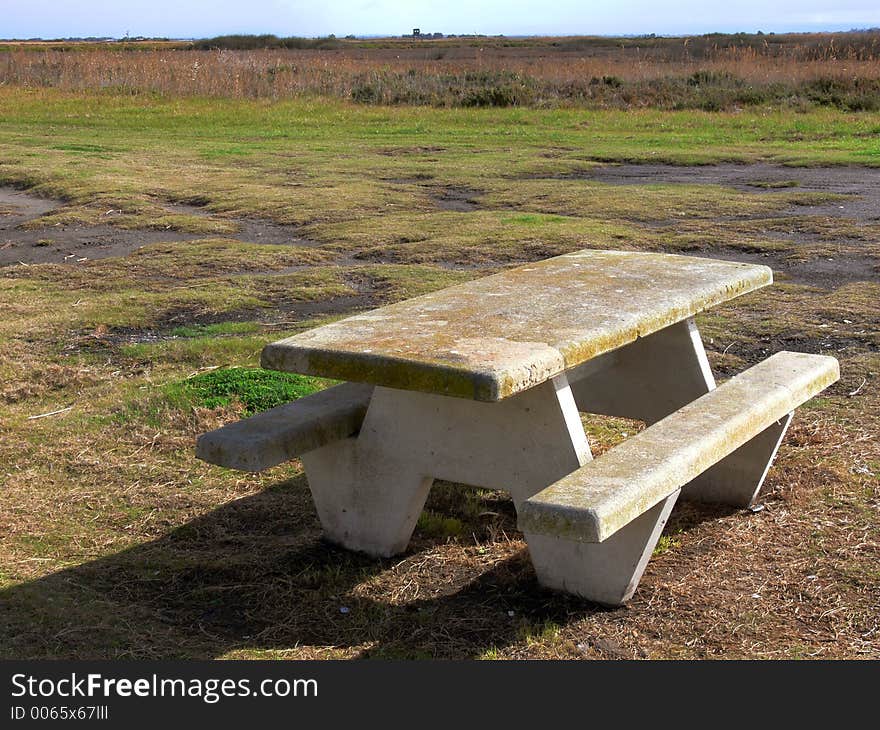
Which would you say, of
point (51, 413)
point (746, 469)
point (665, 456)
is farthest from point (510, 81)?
point (665, 456)

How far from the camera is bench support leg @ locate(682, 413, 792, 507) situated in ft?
13.9

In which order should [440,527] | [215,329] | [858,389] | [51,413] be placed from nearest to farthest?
[440,527] → [51,413] → [858,389] → [215,329]

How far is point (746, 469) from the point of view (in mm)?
4238

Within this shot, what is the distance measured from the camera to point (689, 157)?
601 inches

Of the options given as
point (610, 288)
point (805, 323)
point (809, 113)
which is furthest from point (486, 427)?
point (809, 113)

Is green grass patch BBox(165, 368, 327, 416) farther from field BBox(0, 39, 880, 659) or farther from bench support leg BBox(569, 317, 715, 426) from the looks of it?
bench support leg BBox(569, 317, 715, 426)

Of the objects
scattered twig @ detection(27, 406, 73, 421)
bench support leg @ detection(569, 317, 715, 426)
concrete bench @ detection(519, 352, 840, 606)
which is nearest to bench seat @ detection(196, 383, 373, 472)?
concrete bench @ detection(519, 352, 840, 606)

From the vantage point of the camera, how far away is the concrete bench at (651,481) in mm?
2834

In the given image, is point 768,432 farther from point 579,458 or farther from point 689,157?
point 689,157

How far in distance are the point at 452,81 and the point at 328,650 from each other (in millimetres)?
23885

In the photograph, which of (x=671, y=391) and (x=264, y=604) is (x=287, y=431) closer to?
(x=264, y=604)

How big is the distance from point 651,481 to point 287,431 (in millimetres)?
1228

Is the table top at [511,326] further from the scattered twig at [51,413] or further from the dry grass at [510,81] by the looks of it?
the dry grass at [510,81]

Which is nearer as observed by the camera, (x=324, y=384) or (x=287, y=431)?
(x=287, y=431)
